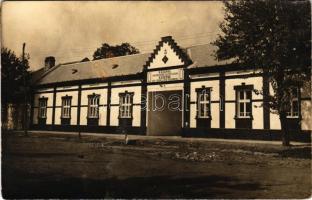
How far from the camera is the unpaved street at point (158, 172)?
5.94 m

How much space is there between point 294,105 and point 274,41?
3.16 meters

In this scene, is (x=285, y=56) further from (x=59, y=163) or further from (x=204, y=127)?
(x=59, y=163)

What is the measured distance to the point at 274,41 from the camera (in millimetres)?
9570

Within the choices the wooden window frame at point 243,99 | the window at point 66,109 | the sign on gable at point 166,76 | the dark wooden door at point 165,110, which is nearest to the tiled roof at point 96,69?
the sign on gable at point 166,76

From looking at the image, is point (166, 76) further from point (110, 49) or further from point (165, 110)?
point (110, 49)

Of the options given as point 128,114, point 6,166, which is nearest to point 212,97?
point 128,114

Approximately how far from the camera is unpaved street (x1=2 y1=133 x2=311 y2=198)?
594cm

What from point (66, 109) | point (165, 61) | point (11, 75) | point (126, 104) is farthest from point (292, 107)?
point (11, 75)

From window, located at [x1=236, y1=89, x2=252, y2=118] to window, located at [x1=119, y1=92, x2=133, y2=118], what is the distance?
4029mm

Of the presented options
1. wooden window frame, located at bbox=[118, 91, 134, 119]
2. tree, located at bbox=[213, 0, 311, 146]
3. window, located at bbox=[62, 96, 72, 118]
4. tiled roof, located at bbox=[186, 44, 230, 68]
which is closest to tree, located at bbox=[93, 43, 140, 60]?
wooden window frame, located at bbox=[118, 91, 134, 119]

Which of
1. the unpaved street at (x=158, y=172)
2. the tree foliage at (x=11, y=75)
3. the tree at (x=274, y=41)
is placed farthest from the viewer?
the tree foliage at (x=11, y=75)

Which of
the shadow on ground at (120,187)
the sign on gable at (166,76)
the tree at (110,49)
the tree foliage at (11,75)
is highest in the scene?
the tree at (110,49)

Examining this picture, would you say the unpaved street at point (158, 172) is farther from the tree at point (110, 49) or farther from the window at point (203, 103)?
the tree at point (110, 49)

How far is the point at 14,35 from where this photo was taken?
796 centimetres
